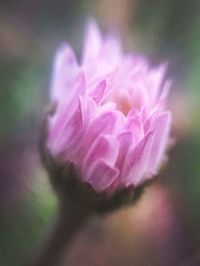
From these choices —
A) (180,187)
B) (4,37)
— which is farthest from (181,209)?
(4,37)

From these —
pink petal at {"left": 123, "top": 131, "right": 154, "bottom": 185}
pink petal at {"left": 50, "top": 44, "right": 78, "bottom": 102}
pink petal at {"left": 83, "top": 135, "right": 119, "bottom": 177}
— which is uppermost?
pink petal at {"left": 50, "top": 44, "right": 78, "bottom": 102}

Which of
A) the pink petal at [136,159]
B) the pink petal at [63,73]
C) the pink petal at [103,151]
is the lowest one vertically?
the pink petal at [136,159]

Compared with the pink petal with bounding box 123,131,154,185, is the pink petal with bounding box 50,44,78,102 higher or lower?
higher

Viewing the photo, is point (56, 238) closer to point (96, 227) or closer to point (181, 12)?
point (96, 227)

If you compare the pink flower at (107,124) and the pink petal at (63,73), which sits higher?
the pink petal at (63,73)
